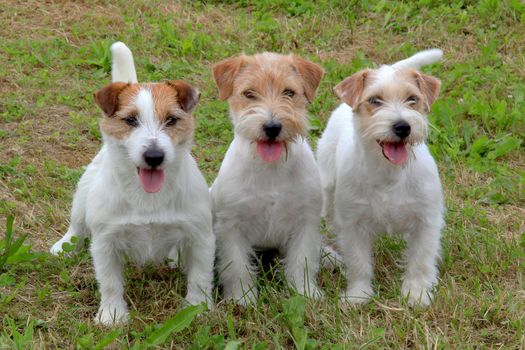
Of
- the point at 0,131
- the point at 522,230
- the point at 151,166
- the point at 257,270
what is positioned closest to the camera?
the point at 151,166

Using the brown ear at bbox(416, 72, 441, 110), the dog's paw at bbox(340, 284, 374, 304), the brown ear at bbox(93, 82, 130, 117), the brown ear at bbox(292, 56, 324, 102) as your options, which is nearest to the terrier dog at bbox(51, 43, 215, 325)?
the brown ear at bbox(93, 82, 130, 117)

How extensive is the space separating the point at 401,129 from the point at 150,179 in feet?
5.12

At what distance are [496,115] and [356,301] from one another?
351 centimetres

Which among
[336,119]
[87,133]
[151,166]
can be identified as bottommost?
[87,133]

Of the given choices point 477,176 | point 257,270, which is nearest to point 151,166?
point 257,270

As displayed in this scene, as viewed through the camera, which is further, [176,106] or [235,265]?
[235,265]

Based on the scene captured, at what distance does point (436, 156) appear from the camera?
7.50m

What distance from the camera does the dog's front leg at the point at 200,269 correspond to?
16.8 feet

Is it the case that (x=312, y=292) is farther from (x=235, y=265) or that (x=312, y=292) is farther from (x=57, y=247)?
(x=57, y=247)

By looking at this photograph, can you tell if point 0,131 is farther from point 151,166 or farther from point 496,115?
point 496,115

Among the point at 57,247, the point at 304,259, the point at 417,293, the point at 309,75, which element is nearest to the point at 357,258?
the point at 304,259

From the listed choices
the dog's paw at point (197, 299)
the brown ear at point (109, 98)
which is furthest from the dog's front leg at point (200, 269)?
the brown ear at point (109, 98)

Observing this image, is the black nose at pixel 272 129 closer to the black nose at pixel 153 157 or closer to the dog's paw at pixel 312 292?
the black nose at pixel 153 157

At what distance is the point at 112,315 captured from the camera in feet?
16.4
